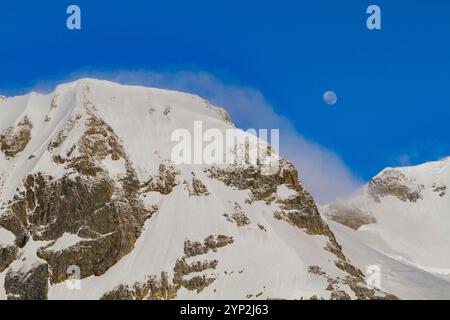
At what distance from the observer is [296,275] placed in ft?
641

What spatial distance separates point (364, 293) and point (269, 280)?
22.7 meters
